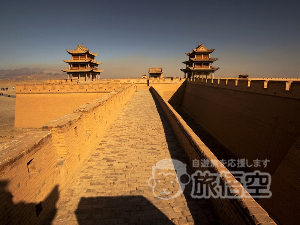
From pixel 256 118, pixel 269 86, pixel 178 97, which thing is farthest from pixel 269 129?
pixel 178 97

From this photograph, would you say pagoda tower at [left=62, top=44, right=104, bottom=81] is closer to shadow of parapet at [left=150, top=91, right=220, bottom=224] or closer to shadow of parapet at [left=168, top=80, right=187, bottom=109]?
shadow of parapet at [left=168, top=80, right=187, bottom=109]

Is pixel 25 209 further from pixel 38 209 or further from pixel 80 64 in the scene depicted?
pixel 80 64

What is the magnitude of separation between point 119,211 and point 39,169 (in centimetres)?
168

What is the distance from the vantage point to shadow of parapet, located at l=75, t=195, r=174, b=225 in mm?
3109

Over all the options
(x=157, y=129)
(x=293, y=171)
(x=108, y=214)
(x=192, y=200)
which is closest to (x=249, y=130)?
(x=293, y=171)

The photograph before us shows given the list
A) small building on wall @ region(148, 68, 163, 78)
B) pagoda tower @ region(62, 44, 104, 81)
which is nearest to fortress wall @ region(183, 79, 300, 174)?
small building on wall @ region(148, 68, 163, 78)

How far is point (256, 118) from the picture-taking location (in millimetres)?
9812

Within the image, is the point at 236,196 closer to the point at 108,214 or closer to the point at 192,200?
the point at 192,200

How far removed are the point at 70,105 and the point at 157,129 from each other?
45.1 feet

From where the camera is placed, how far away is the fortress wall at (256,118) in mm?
7719

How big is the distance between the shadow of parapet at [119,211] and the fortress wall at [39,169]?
0.68 meters

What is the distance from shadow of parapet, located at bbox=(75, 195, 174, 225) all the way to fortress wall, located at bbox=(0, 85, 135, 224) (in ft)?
2.24

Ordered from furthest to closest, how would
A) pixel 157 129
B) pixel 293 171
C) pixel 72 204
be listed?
pixel 157 129
pixel 293 171
pixel 72 204

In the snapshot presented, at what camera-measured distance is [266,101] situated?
936 centimetres
